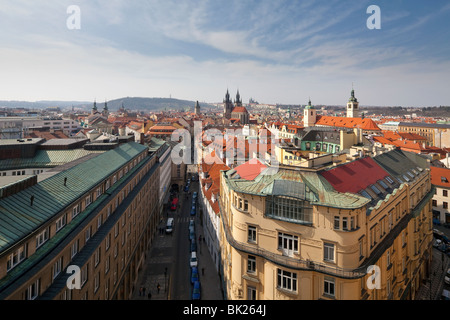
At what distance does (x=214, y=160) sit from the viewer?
6650 cm

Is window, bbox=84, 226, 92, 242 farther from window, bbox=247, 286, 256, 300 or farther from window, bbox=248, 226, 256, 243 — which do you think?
window, bbox=247, 286, 256, 300

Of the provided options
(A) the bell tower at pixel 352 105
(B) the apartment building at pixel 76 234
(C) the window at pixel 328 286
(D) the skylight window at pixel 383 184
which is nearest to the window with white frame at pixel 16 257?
(B) the apartment building at pixel 76 234

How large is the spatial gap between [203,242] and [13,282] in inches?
1484

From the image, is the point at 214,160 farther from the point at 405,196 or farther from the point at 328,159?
the point at 405,196

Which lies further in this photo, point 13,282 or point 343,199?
point 343,199

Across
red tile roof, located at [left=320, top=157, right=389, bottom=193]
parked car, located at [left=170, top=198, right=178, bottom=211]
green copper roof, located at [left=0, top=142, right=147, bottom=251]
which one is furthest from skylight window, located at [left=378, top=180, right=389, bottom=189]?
parked car, located at [left=170, top=198, right=178, bottom=211]

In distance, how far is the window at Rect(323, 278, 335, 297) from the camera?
21652mm

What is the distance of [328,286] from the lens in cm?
2178

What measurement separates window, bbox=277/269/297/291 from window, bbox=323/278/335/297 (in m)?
2.26

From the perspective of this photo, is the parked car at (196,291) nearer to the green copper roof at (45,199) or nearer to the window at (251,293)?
the window at (251,293)

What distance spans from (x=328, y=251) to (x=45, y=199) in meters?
22.2

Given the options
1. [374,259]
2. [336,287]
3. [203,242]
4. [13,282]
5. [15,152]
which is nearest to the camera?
[13,282]

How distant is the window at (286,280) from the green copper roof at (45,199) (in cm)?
1794

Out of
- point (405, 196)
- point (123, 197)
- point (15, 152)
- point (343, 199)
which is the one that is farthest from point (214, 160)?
point (343, 199)
